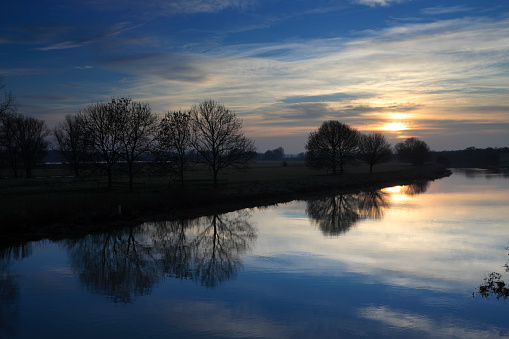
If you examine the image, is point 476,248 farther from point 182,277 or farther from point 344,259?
point 182,277

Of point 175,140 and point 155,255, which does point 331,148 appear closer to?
point 175,140

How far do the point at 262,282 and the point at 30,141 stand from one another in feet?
250

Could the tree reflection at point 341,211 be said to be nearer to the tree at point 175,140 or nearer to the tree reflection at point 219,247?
the tree reflection at point 219,247

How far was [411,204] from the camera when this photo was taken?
32.1 m

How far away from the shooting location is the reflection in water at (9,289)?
8906 millimetres

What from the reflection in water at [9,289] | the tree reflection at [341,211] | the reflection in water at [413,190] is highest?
the reflection in water at [413,190]

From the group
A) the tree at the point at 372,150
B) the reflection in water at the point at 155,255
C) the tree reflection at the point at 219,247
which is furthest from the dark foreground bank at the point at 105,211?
the tree at the point at 372,150

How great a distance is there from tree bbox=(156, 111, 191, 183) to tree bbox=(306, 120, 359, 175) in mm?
31050

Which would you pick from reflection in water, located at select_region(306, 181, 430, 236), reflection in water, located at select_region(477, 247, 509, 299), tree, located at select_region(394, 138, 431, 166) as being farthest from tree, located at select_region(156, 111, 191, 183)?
tree, located at select_region(394, 138, 431, 166)

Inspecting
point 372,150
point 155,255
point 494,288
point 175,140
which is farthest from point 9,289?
point 372,150

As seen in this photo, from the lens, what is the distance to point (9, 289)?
37.7ft

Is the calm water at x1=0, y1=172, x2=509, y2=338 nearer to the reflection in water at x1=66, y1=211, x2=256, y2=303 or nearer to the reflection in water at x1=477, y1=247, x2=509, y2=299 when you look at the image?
the reflection in water at x1=66, y1=211, x2=256, y2=303

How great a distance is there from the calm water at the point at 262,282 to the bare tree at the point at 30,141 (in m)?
60.9

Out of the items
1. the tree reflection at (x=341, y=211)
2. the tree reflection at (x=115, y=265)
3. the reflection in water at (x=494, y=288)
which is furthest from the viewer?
the tree reflection at (x=341, y=211)
